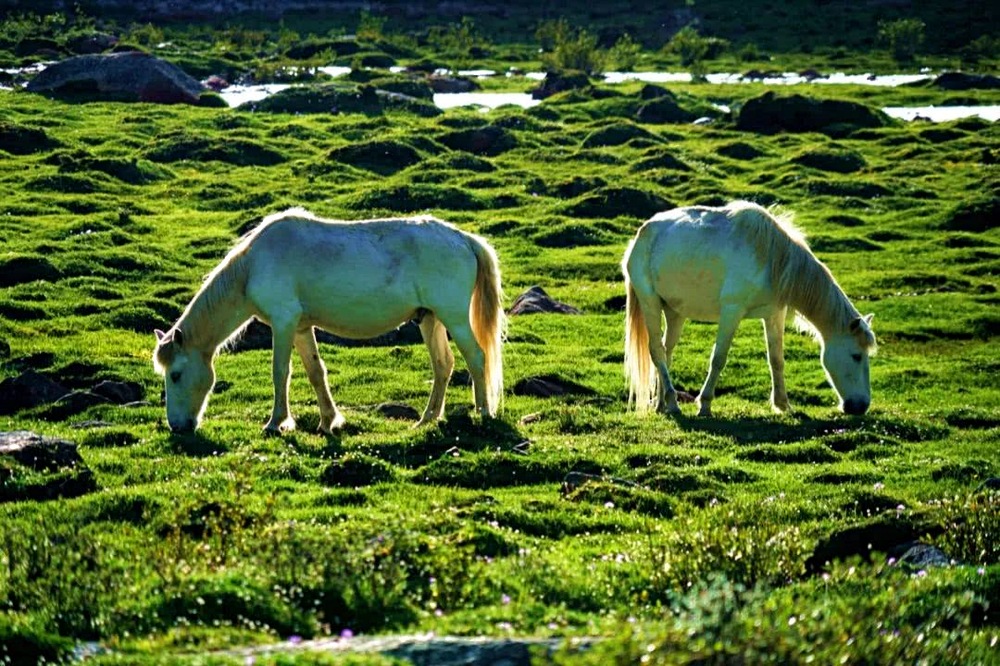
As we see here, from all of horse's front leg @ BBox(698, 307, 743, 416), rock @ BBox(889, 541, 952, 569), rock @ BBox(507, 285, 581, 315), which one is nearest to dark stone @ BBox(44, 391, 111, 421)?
horse's front leg @ BBox(698, 307, 743, 416)

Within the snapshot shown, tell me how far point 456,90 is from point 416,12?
4377 centimetres

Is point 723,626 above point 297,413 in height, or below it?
above

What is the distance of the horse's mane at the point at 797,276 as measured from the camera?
734 inches

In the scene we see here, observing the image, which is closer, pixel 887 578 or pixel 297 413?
pixel 887 578

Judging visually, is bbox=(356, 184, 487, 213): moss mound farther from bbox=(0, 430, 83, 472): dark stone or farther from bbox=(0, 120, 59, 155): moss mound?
bbox=(0, 430, 83, 472): dark stone

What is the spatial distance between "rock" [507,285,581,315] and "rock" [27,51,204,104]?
32.1 m

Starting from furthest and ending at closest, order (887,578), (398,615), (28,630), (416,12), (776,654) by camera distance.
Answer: (416,12)
(887,578)
(398,615)
(28,630)
(776,654)

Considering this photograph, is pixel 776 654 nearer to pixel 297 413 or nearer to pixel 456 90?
pixel 297 413

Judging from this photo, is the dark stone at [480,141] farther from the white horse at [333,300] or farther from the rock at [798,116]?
the white horse at [333,300]

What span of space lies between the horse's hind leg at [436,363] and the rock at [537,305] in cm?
899

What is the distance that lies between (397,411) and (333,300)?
250 centimetres

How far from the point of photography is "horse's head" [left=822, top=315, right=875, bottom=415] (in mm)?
18594

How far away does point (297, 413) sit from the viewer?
18312mm

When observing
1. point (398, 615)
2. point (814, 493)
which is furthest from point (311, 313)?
point (398, 615)
